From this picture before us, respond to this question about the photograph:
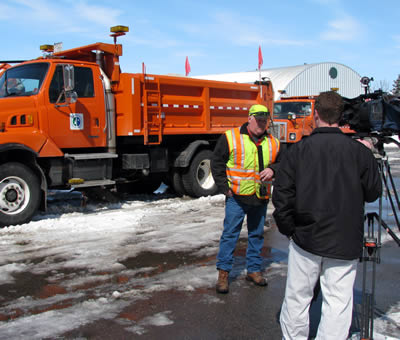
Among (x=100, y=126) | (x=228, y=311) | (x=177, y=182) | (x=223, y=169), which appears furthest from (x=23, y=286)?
(x=177, y=182)

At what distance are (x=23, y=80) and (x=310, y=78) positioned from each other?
3002 cm

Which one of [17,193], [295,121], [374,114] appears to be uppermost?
[295,121]

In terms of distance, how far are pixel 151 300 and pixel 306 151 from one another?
2236 mm

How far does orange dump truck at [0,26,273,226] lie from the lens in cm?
762

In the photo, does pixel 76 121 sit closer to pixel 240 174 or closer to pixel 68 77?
pixel 68 77

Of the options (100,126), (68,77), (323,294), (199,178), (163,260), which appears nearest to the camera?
(323,294)

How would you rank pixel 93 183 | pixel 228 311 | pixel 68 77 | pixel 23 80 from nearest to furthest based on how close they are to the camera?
pixel 228 311
pixel 68 77
pixel 23 80
pixel 93 183

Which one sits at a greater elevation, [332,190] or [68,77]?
[68,77]

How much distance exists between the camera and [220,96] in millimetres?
10719

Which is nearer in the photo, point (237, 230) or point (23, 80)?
point (237, 230)

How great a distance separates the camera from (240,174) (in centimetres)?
461

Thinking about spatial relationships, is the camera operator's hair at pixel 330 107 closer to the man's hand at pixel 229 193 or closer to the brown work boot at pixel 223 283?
the man's hand at pixel 229 193

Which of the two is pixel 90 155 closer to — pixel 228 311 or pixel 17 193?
pixel 17 193

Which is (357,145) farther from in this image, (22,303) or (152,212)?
(152,212)
